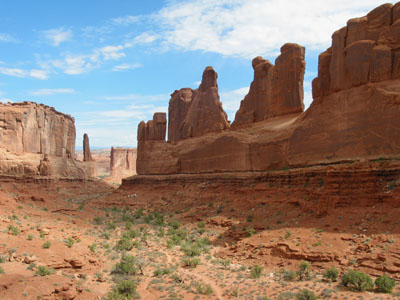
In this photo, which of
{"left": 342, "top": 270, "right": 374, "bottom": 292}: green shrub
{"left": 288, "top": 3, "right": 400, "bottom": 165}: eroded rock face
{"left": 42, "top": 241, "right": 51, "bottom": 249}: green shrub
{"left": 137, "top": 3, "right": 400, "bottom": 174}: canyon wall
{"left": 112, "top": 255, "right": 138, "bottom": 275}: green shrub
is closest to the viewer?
{"left": 342, "top": 270, "right": 374, "bottom": 292}: green shrub

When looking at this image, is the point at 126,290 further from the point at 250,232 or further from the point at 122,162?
the point at 122,162

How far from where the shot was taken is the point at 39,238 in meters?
16.8

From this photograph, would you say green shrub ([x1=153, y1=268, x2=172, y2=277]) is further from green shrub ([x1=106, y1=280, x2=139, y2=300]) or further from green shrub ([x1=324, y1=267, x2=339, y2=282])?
green shrub ([x1=324, y1=267, x2=339, y2=282])

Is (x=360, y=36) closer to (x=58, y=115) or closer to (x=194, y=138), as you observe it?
(x=194, y=138)

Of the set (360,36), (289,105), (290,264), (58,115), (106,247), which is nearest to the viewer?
(290,264)

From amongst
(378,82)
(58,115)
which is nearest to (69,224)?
(378,82)

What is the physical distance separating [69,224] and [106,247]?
5.59 meters

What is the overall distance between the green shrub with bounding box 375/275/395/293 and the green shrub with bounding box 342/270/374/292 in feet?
0.84

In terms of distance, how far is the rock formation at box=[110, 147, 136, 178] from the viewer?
98.2m

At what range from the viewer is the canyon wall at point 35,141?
40156mm

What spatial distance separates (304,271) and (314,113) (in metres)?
12.3

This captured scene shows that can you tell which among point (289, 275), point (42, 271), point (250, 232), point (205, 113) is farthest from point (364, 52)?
point (42, 271)

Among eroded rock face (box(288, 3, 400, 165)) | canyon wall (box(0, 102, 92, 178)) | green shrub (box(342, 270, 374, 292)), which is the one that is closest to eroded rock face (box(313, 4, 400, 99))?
eroded rock face (box(288, 3, 400, 165))

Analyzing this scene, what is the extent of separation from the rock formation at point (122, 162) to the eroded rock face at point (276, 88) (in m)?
69.3
